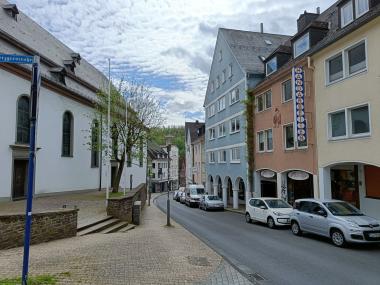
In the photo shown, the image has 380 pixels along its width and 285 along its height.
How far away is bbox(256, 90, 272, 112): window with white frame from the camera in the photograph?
2722 cm

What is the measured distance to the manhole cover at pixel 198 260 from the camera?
9.83m

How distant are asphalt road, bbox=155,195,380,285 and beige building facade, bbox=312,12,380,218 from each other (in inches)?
178

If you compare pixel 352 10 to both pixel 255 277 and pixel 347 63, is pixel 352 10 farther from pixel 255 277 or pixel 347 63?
pixel 255 277

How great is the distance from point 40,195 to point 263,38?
26.9 meters

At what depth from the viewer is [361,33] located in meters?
16.8

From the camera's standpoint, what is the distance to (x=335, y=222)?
13789 mm

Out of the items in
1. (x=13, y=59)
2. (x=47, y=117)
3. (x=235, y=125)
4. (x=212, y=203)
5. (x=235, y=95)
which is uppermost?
(x=235, y=95)

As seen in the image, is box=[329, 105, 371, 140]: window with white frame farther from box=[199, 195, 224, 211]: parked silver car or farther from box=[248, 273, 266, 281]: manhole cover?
box=[199, 195, 224, 211]: parked silver car

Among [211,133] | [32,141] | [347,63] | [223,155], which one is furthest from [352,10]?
[211,133]

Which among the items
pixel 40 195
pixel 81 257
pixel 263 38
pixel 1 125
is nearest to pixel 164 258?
pixel 81 257

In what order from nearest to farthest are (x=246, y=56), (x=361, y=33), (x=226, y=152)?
(x=361, y=33)
(x=246, y=56)
(x=226, y=152)

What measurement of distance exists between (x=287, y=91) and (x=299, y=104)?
3.75m

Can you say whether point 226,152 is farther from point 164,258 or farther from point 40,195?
point 164,258

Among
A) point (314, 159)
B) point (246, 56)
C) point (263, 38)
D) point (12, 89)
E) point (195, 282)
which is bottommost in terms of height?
point (195, 282)
